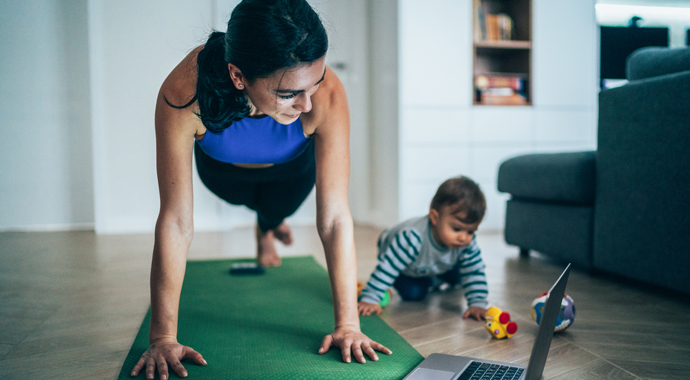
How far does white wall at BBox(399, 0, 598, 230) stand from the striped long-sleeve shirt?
1.63 meters

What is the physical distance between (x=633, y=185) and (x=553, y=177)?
0.35 metres

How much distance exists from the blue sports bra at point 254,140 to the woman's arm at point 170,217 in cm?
11

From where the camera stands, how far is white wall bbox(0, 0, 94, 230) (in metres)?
3.23

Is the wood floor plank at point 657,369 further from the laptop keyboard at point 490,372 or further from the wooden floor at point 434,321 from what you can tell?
the laptop keyboard at point 490,372

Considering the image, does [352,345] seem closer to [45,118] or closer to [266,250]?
[266,250]

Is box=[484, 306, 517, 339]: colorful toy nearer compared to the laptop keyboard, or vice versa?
the laptop keyboard

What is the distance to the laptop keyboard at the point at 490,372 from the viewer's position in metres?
0.80

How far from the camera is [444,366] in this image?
2.85 ft

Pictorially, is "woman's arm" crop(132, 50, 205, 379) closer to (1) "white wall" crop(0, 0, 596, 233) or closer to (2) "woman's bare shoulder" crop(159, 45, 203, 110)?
(2) "woman's bare shoulder" crop(159, 45, 203, 110)

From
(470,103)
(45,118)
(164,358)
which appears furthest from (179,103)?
(45,118)

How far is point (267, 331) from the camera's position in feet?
3.69

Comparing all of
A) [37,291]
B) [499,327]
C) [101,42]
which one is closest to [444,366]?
[499,327]

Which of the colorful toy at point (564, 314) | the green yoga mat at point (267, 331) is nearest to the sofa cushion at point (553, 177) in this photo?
the colorful toy at point (564, 314)

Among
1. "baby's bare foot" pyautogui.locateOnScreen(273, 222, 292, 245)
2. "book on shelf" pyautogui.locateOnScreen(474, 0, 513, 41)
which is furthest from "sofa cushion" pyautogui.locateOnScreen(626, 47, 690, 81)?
"book on shelf" pyautogui.locateOnScreen(474, 0, 513, 41)
